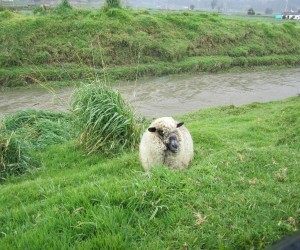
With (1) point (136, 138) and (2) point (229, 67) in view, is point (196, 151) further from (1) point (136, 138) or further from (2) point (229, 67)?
(2) point (229, 67)

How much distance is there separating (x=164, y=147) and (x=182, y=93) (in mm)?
10620

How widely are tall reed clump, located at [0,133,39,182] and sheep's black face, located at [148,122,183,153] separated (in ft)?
8.22

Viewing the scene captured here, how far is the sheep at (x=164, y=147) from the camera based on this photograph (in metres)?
4.99

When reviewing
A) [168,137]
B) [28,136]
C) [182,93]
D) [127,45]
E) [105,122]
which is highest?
[127,45]

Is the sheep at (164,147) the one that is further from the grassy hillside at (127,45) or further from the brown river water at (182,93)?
the grassy hillside at (127,45)

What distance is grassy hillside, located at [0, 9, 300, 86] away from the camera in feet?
52.1

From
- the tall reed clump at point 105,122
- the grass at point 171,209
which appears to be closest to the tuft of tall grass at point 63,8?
the tall reed clump at point 105,122

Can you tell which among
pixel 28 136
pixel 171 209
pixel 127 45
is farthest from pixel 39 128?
pixel 127 45

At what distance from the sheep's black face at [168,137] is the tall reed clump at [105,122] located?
1.69 m

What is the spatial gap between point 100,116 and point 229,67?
15473 mm

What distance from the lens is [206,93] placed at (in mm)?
15711

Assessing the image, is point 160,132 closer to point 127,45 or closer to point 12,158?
point 12,158

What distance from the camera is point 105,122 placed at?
674cm

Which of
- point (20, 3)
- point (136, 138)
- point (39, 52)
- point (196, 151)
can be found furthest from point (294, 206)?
point (20, 3)
